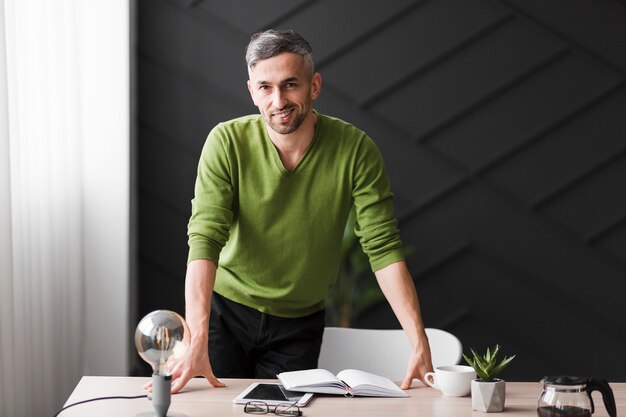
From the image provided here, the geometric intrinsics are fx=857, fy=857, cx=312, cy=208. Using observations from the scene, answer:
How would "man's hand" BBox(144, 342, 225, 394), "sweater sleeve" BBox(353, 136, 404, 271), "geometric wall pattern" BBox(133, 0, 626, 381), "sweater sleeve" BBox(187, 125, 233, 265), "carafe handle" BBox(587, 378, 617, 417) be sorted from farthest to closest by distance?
"geometric wall pattern" BBox(133, 0, 626, 381), "sweater sleeve" BBox(353, 136, 404, 271), "sweater sleeve" BBox(187, 125, 233, 265), "man's hand" BBox(144, 342, 225, 394), "carafe handle" BBox(587, 378, 617, 417)

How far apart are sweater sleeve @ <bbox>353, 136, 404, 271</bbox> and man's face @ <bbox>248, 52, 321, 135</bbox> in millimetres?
233

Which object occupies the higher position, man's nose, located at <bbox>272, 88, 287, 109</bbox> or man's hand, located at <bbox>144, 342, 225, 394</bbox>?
man's nose, located at <bbox>272, 88, 287, 109</bbox>

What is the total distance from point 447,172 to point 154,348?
2.65 meters

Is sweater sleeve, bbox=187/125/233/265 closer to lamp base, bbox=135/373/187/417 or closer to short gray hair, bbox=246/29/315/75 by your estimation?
short gray hair, bbox=246/29/315/75

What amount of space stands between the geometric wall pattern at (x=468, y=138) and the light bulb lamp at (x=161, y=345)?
2.35 m

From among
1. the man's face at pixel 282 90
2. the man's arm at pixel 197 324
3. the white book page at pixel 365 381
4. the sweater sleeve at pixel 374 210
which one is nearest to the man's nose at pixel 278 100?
the man's face at pixel 282 90

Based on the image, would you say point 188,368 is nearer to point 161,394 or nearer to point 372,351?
point 161,394

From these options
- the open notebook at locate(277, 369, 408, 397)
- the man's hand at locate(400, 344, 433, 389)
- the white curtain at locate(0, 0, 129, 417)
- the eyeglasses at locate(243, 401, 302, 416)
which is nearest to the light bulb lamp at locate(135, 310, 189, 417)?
the eyeglasses at locate(243, 401, 302, 416)

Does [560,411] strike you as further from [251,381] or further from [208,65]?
[208,65]

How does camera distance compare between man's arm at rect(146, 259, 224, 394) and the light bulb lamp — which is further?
man's arm at rect(146, 259, 224, 394)

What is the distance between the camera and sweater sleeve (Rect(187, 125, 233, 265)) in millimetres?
2260

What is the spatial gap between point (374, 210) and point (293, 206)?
232 millimetres

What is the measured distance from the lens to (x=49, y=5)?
10.1 feet

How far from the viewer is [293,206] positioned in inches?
96.9
